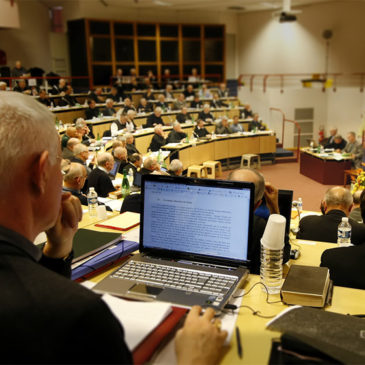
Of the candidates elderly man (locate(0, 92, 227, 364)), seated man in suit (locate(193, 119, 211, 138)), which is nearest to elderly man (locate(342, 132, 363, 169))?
seated man in suit (locate(193, 119, 211, 138))

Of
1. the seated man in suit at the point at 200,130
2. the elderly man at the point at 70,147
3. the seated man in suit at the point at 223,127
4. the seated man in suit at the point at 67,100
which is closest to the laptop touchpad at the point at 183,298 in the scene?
the elderly man at the point at 70,147

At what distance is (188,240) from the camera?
1.60m

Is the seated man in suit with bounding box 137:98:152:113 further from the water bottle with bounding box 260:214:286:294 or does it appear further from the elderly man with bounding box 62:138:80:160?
the water bottle with bounding box 260:214:286:294

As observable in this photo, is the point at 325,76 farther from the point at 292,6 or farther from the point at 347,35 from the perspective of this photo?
the point at 292,6

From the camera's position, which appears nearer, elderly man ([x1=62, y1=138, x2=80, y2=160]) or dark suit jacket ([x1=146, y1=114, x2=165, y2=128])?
elderly man ([x1=62, y1=138, x2=80, y2=160])

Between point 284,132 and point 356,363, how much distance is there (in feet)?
42.6

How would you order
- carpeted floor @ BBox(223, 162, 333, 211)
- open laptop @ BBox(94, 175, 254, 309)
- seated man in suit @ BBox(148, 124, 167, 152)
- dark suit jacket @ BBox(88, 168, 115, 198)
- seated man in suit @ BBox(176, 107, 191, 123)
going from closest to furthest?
open laptop @ BBox(94, 175, 254, 309) → dark suit jacket @ BBox(88, 168, 115, 198) → carpeted floor @ BBox(223, 162, 333, 211) → seated man in suit @ BBox(148, 124, 167, 152) → seated man in suit @ BBox(176, 107, 191, 123)

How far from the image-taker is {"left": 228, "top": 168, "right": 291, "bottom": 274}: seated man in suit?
176 cm

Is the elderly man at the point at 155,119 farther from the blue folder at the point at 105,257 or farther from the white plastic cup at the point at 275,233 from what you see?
the white plastic cup at the point at 275,233

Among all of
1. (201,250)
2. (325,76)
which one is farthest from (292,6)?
(201,250)

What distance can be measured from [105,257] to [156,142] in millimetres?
7507

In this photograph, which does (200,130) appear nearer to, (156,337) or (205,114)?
(205,114)

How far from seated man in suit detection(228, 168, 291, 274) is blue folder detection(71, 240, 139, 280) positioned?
51cm

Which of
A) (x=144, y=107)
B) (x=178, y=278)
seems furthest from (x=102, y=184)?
(x=144, y=107)
